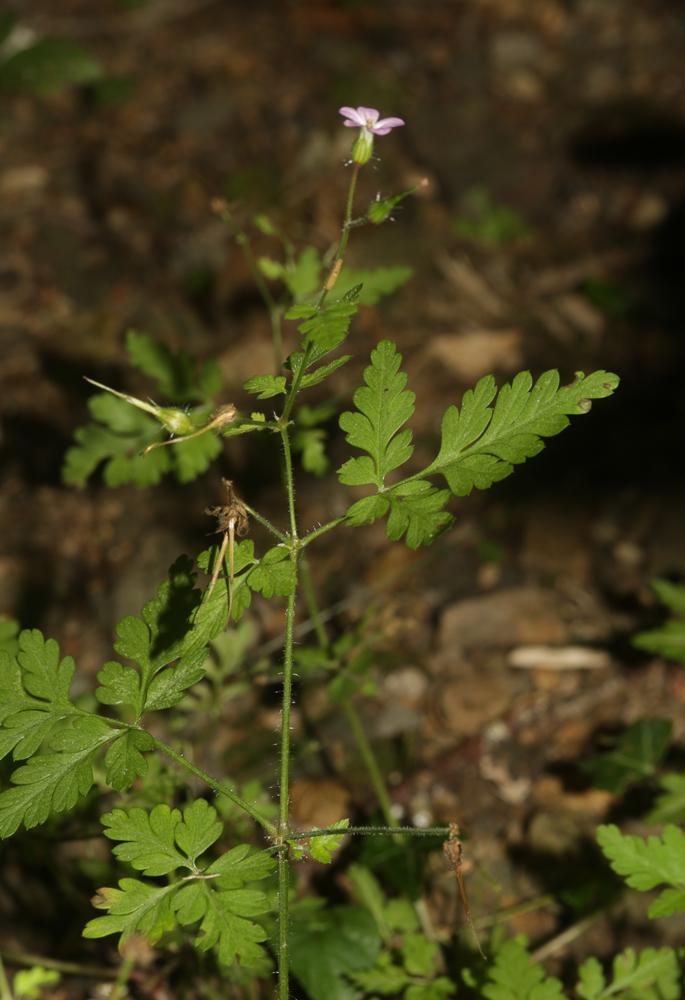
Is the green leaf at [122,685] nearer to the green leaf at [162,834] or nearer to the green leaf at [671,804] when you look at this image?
the green leaf at [162,834]

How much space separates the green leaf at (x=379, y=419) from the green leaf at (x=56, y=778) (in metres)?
0.65

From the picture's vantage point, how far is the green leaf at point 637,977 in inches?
77.4

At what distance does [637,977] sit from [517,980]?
0.30 meters

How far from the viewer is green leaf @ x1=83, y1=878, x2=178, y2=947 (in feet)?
5.08

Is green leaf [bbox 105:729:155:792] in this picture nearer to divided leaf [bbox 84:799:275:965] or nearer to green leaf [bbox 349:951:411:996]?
divided leaf [bbox 84:799:275:965]

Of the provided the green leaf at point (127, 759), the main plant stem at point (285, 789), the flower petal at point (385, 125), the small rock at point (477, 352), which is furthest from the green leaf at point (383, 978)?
the small rock at point (477, 352)

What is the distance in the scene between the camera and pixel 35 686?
171cm

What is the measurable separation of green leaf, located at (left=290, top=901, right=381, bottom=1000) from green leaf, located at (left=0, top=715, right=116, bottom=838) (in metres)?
0.79

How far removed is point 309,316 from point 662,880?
1263mm

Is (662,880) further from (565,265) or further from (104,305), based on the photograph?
(104,305)

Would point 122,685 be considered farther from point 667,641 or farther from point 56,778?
point 667,641

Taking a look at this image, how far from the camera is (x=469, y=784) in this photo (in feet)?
9.25

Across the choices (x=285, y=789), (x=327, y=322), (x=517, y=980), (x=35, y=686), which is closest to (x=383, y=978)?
(x=517, y=980)

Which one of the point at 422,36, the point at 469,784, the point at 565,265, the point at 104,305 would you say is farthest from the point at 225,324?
the point at 422,36
